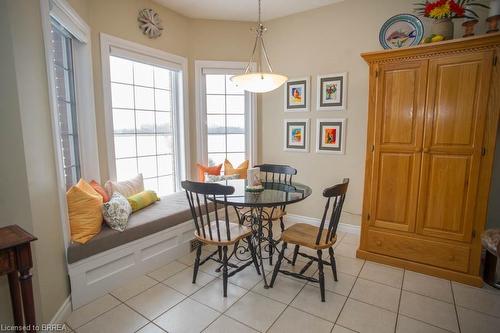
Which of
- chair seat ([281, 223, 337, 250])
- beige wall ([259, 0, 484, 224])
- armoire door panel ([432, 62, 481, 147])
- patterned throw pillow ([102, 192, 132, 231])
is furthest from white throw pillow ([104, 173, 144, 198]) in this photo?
armoire door panel ([432, 62, 481, 147])

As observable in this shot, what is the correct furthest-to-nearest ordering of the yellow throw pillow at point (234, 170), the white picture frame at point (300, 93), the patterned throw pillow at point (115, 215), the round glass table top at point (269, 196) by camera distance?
the yellow throw pillow at point (234, 170)
the white picture frame at point (300, 93)
the patterned throw pillow at point (115, 215)
the round glass table top at point (269, 196)

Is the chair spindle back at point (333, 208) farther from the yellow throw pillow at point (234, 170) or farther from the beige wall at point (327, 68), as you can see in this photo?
the yellow throw pillow at point (234, 170)

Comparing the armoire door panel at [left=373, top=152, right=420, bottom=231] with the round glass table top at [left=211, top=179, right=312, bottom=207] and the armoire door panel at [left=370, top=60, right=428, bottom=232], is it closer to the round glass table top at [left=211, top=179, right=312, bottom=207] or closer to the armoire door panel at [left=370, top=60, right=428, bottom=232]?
the armoire door panel at [left=370, top=60, right=428, bottom=232]

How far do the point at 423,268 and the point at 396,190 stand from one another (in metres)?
0.75

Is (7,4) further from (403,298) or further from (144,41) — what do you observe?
(403,298)

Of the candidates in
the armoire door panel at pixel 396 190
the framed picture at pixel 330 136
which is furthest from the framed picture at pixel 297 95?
the armoire door panel at pixel 396 190

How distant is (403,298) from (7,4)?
3.22 m

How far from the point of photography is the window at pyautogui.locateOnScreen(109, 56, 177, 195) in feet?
9.48

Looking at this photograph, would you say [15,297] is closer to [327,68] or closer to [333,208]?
[333,208]

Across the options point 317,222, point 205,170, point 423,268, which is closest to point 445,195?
point 423,268

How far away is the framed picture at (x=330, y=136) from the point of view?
10.8ft

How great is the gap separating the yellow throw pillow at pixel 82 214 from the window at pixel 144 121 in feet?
2.88

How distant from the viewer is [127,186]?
2744 millimetres

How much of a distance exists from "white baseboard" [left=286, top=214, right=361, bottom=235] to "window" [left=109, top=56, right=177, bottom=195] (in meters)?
1.79
